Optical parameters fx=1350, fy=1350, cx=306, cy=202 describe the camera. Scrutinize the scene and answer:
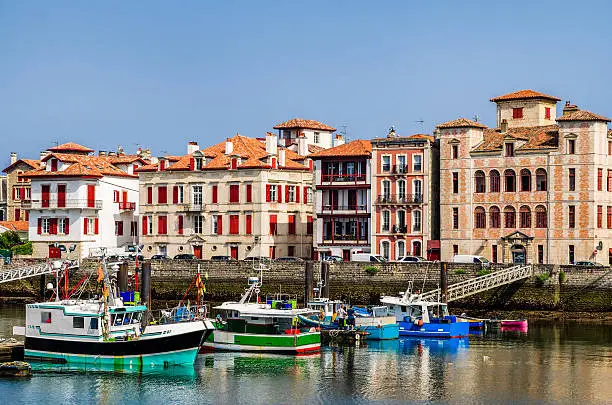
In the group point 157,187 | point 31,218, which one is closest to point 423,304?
point 157,187

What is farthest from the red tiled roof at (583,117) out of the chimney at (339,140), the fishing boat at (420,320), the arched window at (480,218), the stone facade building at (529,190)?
the chimney at (339,140)

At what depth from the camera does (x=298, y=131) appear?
122m

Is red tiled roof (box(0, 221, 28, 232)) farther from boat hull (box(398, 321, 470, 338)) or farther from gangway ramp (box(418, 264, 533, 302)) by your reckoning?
boat hull (box(398, 321, 470, 338))

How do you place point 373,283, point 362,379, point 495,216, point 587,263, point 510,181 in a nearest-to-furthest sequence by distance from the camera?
point 362,379 < point 587,263 < point 373,283 < point 510,181 < point 495,216

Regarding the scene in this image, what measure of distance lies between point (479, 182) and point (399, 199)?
6.72m

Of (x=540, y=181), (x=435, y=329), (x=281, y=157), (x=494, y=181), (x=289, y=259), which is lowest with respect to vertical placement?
(x=435, y=329)

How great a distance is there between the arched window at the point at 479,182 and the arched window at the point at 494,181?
2.11 feet

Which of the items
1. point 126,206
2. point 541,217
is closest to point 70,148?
point 126,206

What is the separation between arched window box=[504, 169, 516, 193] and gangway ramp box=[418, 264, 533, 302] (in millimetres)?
9503

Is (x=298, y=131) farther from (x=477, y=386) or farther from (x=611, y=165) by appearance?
(x=477, y=386)

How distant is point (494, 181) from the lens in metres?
101

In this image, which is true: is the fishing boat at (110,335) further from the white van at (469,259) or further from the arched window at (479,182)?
the arched window at (479,182)

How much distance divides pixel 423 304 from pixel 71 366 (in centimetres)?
2486

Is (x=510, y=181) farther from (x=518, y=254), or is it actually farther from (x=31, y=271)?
(x=31, y=271)
